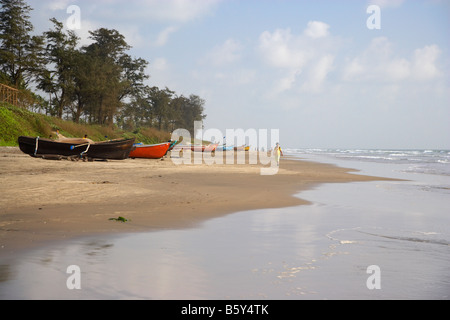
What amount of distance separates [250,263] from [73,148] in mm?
20735

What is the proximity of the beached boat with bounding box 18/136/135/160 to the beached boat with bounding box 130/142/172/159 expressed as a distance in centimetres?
458

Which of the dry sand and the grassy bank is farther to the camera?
the grassy bank

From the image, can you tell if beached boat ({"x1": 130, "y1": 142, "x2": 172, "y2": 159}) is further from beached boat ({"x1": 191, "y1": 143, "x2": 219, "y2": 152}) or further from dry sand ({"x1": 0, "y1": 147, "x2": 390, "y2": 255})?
beached boat ({"x1": 191, "y1": 143, "x2": 219, "y2": 152})

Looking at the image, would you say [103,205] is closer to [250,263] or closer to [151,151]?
[250,263]

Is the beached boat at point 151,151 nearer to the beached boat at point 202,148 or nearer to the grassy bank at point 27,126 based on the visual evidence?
the grassy bank at point 27,126

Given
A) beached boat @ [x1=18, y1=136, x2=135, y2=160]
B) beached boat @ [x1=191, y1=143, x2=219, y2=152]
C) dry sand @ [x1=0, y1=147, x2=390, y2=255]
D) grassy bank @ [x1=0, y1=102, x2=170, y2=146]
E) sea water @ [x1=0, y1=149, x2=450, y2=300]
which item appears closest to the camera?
sea water @ [x1=0, y1=149, x2=450, y2=300]

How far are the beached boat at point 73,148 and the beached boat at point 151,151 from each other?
180 inches

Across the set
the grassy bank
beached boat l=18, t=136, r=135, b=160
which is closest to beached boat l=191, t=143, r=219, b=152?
the grassy bank

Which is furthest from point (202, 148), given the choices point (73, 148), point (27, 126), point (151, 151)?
point (73, 148)

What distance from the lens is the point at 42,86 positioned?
2025 inches

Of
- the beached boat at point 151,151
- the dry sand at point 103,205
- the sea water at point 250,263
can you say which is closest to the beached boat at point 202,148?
the beached boat at point 151,151

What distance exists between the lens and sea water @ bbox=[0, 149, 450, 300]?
14.0 ft

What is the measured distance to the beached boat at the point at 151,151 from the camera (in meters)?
31.5
